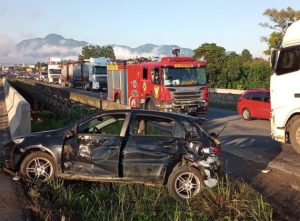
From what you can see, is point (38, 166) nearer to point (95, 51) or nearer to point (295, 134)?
point (295, 134)

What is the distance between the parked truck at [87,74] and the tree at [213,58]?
11.5 meters

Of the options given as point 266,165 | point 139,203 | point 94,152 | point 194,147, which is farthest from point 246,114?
point 139,203

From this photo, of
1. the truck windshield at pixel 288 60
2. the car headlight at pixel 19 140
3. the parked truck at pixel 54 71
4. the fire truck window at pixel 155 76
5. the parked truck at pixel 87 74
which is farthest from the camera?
the parked truck at pixel 54 71

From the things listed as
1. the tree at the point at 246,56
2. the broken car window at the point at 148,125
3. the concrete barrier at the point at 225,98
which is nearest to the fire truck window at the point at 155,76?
the broken car window at the point at 148,125

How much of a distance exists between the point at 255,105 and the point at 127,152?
51.2 feet

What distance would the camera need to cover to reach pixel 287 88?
13.0m

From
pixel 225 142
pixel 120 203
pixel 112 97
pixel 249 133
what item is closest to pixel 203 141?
pixel 120 203

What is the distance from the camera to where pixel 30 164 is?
905cm

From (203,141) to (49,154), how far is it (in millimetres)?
2692

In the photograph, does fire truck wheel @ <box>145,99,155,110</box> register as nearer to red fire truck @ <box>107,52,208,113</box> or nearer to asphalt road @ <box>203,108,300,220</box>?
red fire truck @ <box>107,52,208,113</box>

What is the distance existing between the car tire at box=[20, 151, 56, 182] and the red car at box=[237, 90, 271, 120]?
15140 millimetres

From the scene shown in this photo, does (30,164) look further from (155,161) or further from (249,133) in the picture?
(249,133)

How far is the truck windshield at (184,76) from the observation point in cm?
2094

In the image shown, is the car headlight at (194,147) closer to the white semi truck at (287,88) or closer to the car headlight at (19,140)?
the car headlight at (19,140)
